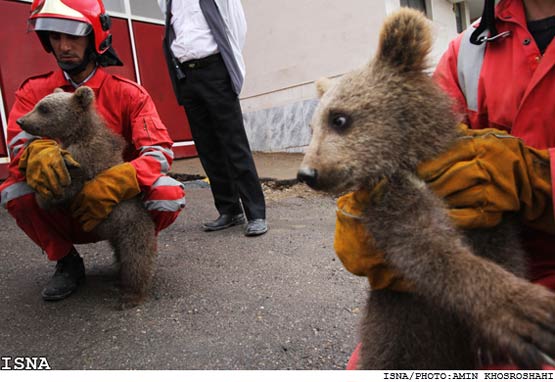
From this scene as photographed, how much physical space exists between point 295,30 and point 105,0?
3.69 m

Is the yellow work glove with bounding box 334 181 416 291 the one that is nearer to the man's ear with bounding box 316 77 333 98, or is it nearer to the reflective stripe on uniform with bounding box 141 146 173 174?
the man's ear with bounding box 316 77 333 98

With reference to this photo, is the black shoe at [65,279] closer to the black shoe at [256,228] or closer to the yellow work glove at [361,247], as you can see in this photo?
the black shoe at [256,228]

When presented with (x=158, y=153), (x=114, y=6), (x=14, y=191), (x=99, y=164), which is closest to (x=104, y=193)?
(x=99, y=164)

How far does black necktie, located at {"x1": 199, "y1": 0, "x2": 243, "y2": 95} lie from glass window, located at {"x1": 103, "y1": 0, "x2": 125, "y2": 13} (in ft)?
13.4

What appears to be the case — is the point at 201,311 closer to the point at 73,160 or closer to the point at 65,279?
the point at 65,279

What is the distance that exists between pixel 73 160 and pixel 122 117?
69cm

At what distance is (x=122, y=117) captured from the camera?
3197 millimetres

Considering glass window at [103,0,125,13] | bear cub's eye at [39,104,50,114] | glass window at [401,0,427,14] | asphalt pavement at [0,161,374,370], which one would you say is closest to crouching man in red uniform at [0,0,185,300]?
bear cub's eye at [39,104,50,114]

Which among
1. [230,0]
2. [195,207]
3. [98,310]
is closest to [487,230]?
[98,310]

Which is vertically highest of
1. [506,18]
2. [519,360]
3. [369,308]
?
→ [506,18]

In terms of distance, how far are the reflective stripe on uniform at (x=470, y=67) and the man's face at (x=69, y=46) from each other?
2638mm

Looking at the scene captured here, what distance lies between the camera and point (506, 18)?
147 centimetres

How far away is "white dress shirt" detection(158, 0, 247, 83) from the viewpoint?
409cm

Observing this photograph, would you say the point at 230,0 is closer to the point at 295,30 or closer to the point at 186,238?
the point at 186,238
